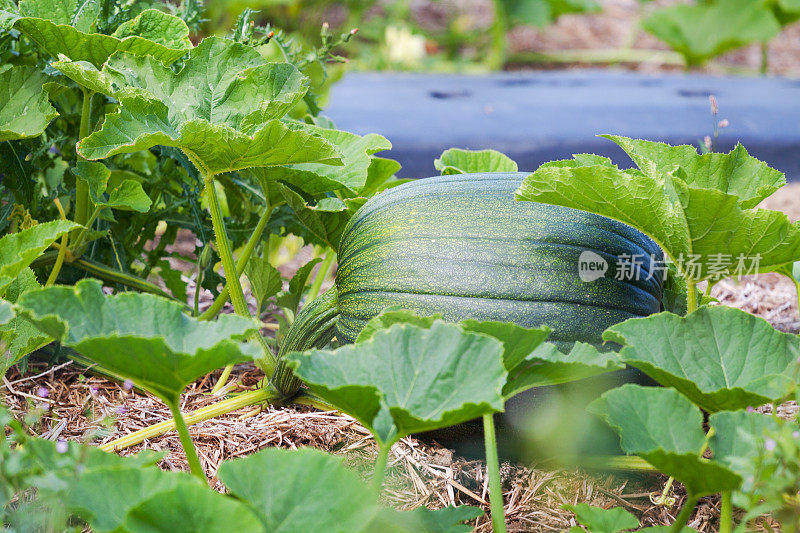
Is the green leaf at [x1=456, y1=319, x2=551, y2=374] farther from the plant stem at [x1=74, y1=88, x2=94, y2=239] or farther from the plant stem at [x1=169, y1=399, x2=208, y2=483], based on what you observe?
the plant stem at [x1=74, y1=88, x2=94, y2=239]

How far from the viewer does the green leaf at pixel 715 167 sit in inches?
49.8

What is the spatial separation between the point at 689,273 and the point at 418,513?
0.66 m

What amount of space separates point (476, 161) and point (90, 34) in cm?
88

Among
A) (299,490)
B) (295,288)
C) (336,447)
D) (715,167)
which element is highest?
(715,167)

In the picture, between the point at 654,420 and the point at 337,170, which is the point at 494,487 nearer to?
the point at 654,420

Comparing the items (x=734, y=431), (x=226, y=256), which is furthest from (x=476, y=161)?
(x=734, y=431)

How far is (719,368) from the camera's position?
1077 millimetres

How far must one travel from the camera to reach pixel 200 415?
1.35 m

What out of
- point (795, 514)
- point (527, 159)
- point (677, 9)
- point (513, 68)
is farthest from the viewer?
point (513, 68)

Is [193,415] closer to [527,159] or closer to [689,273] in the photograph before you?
[689,273]

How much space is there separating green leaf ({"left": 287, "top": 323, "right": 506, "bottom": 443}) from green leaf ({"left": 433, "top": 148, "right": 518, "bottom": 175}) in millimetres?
853

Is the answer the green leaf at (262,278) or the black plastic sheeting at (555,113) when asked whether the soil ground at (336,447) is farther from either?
the black plastic sheeting at (555,113)

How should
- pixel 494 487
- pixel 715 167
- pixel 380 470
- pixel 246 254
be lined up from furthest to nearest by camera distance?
pixel 246 254 < pixel 715 167 < pixel 494 487 < pixel 380 470

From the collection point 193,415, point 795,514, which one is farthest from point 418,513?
point 193,415
